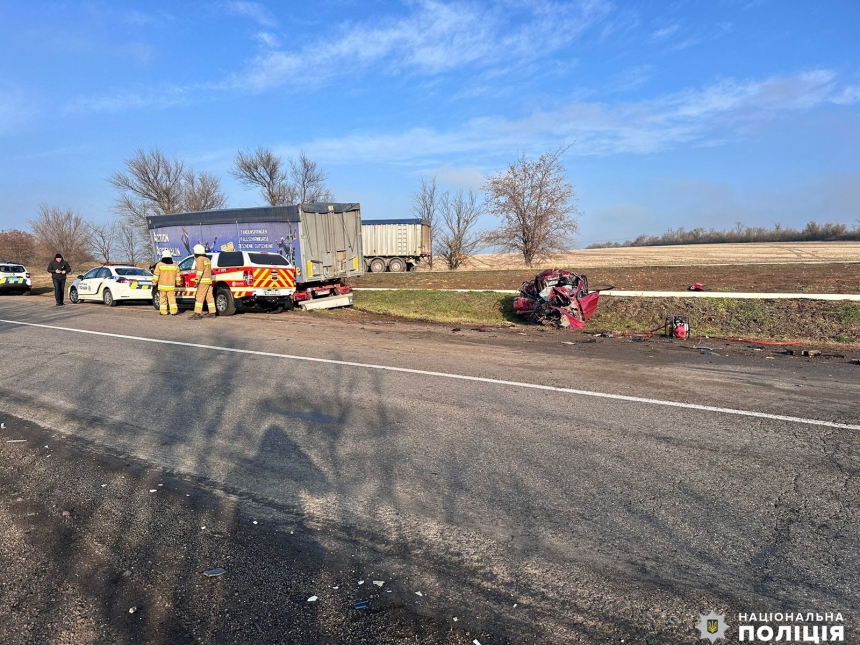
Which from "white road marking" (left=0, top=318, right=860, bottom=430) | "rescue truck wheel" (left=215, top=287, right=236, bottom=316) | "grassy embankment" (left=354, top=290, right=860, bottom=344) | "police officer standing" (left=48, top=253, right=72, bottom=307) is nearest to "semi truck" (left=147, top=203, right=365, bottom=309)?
"grassy embankment" (left=354, top=290, right=860, bottom=344)

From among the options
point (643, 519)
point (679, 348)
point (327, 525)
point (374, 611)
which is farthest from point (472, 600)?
point (679, 348)

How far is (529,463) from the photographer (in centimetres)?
435

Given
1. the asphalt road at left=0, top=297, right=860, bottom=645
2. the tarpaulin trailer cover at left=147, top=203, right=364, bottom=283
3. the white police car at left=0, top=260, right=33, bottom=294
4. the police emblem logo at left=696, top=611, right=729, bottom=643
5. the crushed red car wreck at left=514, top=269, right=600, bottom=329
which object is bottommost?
the police emblem logo at left=696, top=611, right=729, bottom=643

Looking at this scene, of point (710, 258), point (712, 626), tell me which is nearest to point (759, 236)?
point (710, 258)

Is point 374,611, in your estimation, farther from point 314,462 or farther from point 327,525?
point 314,462

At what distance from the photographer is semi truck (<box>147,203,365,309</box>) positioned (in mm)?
15508

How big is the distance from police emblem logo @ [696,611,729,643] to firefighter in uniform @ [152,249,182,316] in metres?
15.1

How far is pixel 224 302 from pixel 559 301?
9.03 metres

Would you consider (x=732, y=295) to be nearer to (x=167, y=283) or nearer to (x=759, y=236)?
(x=167, y=283)

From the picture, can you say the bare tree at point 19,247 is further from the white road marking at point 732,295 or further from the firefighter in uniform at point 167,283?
the white road marking at point 732,295

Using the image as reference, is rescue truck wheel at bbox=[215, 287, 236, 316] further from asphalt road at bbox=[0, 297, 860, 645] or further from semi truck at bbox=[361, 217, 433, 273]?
semi truck at bbox=[361, 217, 433, 273]

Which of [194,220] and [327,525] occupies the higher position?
[194,220]

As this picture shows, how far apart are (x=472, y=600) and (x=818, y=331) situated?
11.8 meters

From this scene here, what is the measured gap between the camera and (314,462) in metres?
4.46
